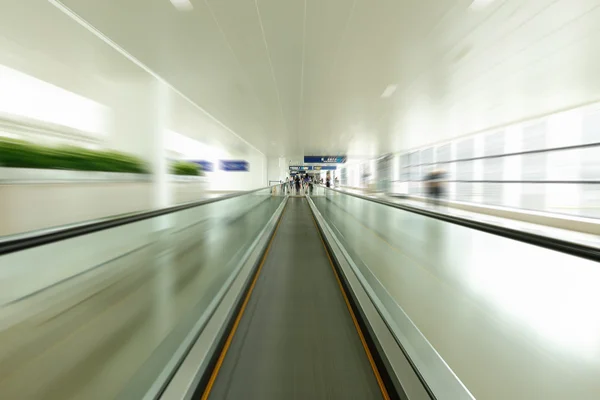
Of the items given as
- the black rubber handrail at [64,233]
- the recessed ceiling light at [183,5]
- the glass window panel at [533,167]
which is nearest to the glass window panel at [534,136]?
the glass window panel at [533,167]

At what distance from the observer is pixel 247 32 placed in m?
5.12

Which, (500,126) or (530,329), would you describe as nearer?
(530,329)

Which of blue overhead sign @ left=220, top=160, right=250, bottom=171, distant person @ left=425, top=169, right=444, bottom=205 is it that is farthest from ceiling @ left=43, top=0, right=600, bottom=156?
blue overhead sign @ left=220, top=160, right=250, bottom=171

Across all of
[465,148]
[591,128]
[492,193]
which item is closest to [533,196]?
[492,193]

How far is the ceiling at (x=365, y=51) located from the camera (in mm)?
4500

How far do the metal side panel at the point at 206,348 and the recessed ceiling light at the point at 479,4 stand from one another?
5.38 meters

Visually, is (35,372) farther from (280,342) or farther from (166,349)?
(280,342)

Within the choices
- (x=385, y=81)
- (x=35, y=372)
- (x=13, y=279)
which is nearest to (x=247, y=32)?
(x=385, y=81)

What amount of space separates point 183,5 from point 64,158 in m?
4.89

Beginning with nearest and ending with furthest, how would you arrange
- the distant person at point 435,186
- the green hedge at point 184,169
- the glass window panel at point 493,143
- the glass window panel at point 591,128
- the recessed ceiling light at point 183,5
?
the recessed ceiling light at point 183,5
the glass window panel at point 591,128
the distant person at point 435,186
the green hedge at point 184,169
the glass window panel at point 493,143

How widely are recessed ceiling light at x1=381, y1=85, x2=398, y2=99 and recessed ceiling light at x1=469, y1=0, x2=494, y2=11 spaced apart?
381 centimetres

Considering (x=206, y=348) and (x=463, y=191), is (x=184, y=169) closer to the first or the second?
(x=206, y=348)

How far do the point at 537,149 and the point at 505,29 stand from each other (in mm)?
7344

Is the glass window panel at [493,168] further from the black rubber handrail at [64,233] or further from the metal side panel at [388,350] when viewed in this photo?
the black rubber handrail at [64,233]
